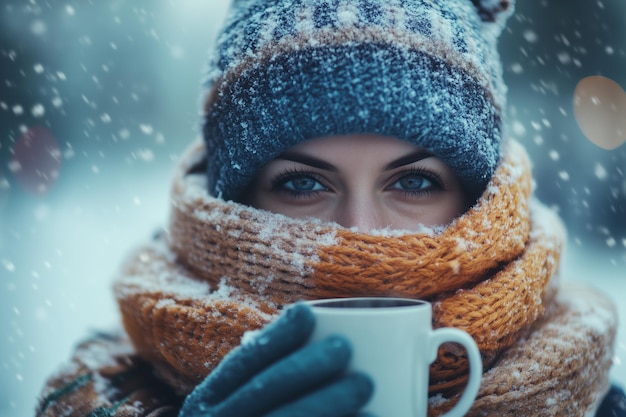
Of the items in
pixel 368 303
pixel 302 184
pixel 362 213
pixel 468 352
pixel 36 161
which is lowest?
pixel 468 352

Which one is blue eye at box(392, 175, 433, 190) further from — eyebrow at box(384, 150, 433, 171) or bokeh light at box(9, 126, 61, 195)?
bokeh light at box(9, 126, 61, 195)

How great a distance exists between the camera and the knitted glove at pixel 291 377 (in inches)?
24.5

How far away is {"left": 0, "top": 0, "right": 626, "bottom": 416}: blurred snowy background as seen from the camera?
9.08 ft

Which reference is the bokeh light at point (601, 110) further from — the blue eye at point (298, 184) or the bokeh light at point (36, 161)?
the bokeh light at point (36, 161)

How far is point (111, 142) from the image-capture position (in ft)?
14.1

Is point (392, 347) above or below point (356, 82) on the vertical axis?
below

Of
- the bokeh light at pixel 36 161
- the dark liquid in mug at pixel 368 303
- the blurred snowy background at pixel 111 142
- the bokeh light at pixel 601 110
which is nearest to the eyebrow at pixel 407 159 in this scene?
the dark liquid in mug at pixel 368 303

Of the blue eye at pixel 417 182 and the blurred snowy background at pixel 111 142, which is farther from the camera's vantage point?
the blurred snowy background at pixel 111 142

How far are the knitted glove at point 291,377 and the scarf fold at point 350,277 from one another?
0.84 feet

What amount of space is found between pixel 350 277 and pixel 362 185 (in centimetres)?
18

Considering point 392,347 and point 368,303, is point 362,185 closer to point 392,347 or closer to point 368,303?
point 368,303

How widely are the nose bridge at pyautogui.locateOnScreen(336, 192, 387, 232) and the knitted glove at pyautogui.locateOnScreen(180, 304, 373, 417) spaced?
0.37m

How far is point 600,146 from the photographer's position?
11.4 feet

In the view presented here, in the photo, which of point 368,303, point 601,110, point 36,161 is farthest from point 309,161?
point 36,161
